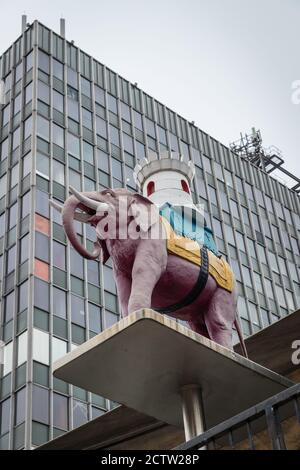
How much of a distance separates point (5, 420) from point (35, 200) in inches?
379

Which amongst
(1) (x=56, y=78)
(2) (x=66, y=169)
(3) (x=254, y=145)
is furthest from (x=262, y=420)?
(3) (x=254, y=145)

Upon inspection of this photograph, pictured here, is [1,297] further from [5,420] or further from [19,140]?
[19,140]

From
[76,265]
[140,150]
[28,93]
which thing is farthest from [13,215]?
[140,150]

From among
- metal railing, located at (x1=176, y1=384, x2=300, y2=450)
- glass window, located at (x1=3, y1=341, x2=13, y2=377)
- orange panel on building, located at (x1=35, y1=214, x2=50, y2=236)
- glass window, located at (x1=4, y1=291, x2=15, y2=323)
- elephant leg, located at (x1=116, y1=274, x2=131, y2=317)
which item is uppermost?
orange panel on building, located at (x1=35, y1=214, x2=50, y2=236)

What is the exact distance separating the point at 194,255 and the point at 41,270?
2134 centimetres

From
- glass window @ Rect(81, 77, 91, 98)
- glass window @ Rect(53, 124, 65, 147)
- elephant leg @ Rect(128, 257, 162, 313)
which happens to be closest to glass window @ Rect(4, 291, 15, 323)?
glass window @ Rect(53, 124, 65, 147)

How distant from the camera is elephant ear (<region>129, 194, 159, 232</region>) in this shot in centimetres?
1106

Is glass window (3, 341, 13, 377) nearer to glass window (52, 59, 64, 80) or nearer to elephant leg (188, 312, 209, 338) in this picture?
glass window (52, 59, 64, 80)

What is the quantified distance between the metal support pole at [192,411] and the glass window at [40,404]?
59.9ft

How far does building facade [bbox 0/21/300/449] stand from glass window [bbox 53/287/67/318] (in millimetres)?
58

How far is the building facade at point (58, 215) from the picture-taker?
29.8 m

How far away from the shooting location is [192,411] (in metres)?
10.5

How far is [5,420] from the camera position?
1127 inches

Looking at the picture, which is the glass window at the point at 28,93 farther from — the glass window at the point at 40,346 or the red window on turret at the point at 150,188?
the red window on turret at the point at 150,188
